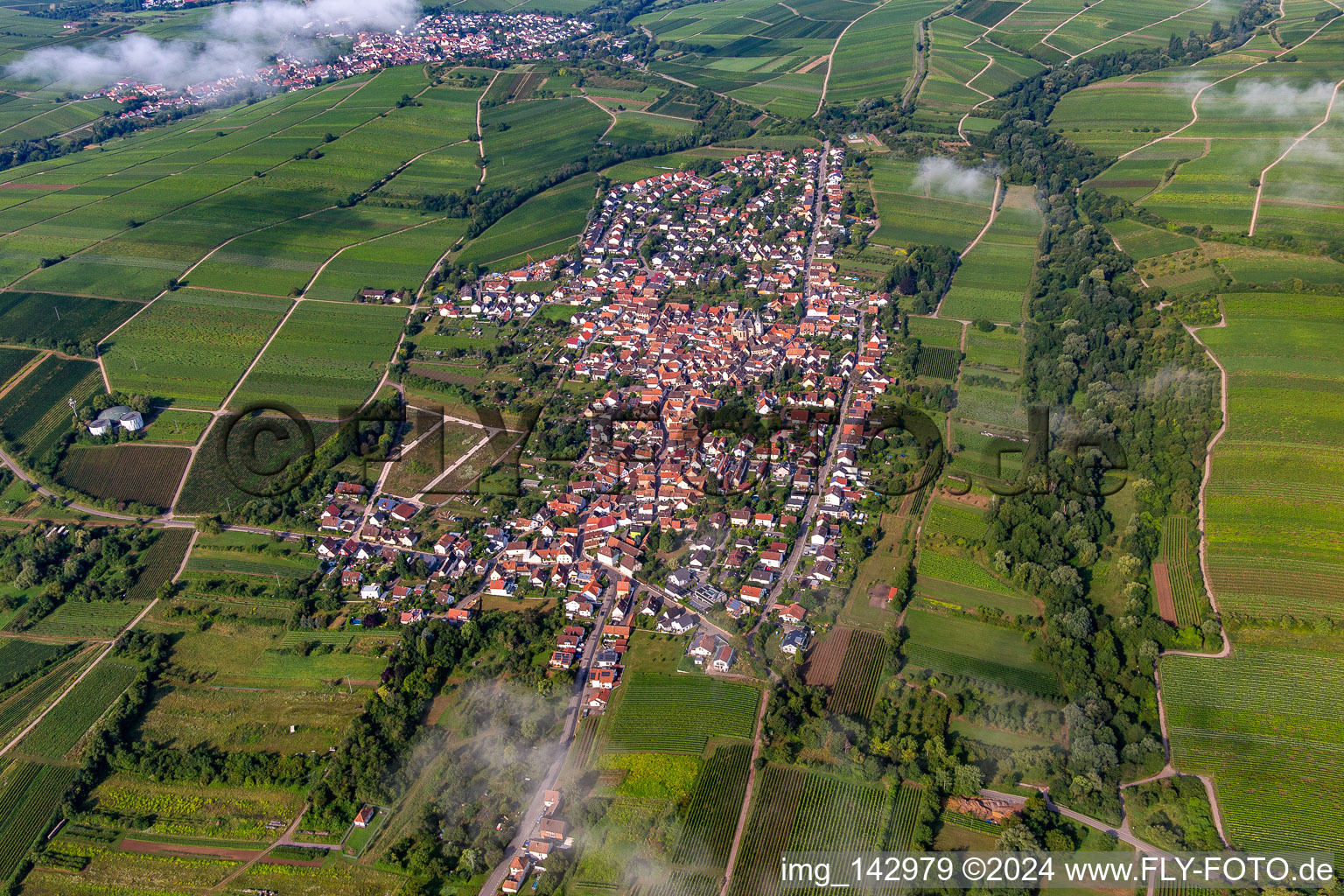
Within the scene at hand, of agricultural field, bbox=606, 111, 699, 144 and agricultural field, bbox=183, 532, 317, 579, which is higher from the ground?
agricultural field, bbox=606, 111, 699, 144

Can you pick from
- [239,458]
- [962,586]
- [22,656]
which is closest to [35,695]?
[22,656]

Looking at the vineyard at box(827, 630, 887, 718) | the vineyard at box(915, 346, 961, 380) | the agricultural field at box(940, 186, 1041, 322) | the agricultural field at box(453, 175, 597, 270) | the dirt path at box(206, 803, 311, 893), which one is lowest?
the dirt path at box(206, 803, 311, 893)

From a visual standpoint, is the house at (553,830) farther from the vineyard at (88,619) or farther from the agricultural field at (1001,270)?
the agricultural field at (1001,270)

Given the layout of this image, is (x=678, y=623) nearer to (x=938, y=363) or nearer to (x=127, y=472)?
(x=938, y=363)

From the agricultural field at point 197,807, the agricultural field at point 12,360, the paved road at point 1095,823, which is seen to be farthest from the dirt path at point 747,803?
the agricultural field at point 12,360

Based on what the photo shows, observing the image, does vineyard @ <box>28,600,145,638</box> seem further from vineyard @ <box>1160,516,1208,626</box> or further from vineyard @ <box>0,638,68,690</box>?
vineyard @ <box>1160,516,1208,626</box>

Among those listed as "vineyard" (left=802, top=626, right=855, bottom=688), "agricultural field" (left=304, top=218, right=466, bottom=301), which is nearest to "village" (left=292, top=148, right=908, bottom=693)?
"vineyard" (left=802, top=626, right=855, bottom=688)
